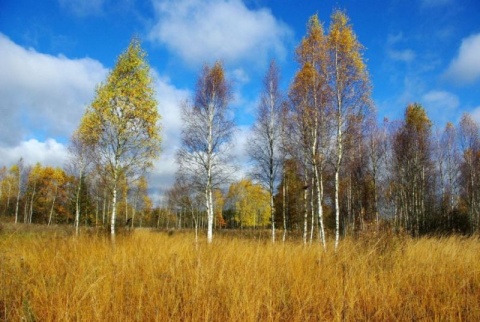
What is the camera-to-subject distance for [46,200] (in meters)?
44.7

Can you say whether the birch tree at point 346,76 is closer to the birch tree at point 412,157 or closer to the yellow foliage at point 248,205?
the birch tree at point 412,157

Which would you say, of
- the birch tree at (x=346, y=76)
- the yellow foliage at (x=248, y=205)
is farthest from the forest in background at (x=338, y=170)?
the yellow foliage at (x=248, y=205)

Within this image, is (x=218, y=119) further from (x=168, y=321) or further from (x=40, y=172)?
(x=40, y=172)

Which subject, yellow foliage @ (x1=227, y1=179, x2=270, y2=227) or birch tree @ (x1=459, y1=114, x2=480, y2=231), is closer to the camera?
birch tree @ (x1=459, y1=114, x2=480, y2=231)

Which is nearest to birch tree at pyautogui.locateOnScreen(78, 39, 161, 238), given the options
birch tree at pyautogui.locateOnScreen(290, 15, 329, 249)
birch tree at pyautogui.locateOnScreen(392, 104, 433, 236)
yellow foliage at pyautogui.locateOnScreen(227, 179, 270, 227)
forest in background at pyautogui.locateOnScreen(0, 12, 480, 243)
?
forest in background at pyautogui.locateOnScreen(0, 12, 480, 243)

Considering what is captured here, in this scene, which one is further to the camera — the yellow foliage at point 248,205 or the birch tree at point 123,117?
the yellow foliage at point 248,205

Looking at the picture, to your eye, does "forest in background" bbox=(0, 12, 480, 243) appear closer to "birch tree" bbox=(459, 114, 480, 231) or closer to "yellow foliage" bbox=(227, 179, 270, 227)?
"birch tree" bbox=(459, 114, 480, 231)

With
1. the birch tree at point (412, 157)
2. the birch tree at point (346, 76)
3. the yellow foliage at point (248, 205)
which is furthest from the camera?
the yellow foliage at point (248, 205)

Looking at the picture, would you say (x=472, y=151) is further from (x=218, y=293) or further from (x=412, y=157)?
(x=218, y=293)

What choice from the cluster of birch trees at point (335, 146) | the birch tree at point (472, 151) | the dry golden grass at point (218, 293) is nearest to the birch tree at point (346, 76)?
the cluster of birch trees at point (335, 146)

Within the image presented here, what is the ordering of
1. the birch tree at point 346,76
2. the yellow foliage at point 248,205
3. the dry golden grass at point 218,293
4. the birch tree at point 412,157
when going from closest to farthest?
the dry golden grass at point 218,293, the birch tree at point 346,76, the birch tree at point 412,157, the yellow foliage at point 248,205

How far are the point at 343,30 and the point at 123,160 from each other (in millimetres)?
11155

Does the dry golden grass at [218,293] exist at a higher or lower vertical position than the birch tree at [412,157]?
lower

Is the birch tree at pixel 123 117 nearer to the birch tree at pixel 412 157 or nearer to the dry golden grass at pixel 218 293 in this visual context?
the dry golden grass at pixel 218 293
